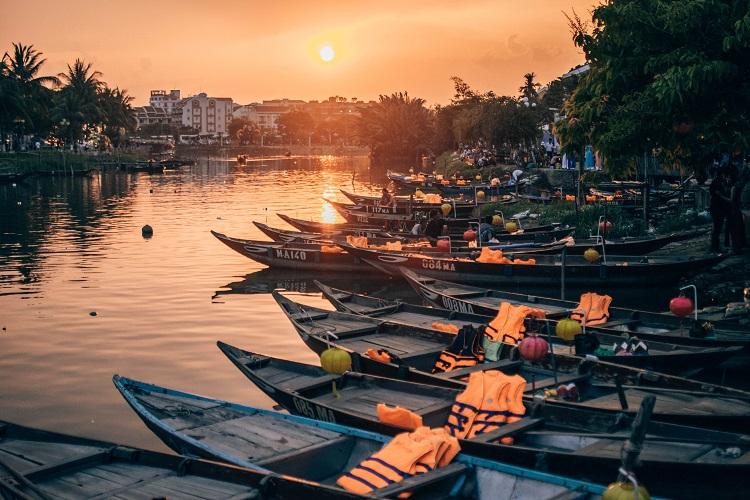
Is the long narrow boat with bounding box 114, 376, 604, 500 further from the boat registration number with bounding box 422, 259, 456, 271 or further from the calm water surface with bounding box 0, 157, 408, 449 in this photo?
the boat registration number with bounding box 422, 259, 456, 271

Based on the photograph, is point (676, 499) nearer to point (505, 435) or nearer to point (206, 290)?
point (505, 435)

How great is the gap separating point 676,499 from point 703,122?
31.2 feet

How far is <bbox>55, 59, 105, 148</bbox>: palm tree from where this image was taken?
86.4 metres

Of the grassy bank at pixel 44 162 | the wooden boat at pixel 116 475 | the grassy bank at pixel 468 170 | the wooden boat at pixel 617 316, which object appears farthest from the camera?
the grassy bank at pixel 44 162

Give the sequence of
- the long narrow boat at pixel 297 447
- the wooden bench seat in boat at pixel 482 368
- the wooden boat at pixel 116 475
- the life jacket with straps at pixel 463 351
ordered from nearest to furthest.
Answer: the wooden boat at pixel 116 475 < the long narrow boat at pixel 297 447 < the wooden bench seat in boat at pixel 482 368 < the life jacket with straps at pixel 463 351

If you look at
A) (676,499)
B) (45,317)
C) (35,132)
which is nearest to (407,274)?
(45,317)

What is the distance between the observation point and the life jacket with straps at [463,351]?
12.2 m

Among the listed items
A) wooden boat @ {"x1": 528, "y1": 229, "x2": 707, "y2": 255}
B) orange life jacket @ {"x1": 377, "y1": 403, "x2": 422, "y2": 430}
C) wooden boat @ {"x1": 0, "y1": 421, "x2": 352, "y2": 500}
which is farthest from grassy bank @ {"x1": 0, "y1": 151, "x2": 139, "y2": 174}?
orange life jacket @ {"x1": 377, "y1": 403, "x2": 422, "y2": 430}

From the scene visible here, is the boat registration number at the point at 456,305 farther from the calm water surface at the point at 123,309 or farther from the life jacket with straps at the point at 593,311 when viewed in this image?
the calm water surface at the point at 123,309

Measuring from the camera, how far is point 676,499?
7.73 metres

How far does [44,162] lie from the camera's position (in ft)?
255

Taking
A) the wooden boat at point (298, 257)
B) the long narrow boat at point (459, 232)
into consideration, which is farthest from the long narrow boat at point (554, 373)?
the long narrow boat at point (459, 232)

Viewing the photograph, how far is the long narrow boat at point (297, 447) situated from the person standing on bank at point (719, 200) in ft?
44.5

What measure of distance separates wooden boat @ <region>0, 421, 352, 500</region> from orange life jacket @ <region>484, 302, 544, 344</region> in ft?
19.9
